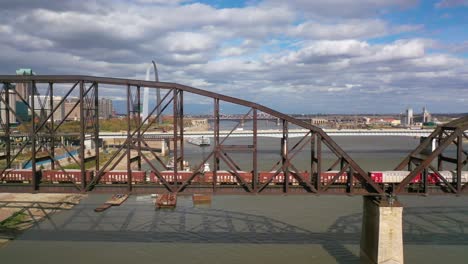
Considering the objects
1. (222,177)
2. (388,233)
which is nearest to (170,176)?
(222,177)

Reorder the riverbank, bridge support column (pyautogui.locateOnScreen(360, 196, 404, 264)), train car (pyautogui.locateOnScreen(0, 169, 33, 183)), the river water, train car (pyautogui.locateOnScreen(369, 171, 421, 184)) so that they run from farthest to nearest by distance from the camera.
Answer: the riverbank
the river water
train car (pyautogui.locateOnScreen(0, 169, 33, 183))
train car (pyautogui.locateOnScreen(369, 171, 421, 184))
bridge support column (pyautogui.locateOnScreen(360, 196, 404, 264))

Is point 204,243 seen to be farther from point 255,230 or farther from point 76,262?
point 76,262

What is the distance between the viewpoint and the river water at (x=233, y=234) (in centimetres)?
3434

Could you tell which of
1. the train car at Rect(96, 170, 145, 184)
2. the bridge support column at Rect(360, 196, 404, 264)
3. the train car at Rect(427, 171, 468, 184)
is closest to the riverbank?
the train car at Rect(96, 170, 145, 184)

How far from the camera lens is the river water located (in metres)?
34.3

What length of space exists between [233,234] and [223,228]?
2.38 meters

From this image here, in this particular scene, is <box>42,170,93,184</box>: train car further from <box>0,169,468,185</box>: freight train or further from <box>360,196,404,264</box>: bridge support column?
<box>360,196,404,264</box>: bridge support column

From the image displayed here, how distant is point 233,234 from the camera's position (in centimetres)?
4041

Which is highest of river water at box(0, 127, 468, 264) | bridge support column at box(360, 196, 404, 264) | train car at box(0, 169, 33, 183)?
train car at box(0, 169, 33, 183)

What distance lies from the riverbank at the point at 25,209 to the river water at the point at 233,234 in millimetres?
1463

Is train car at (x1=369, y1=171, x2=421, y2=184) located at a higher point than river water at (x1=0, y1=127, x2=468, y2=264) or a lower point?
higher

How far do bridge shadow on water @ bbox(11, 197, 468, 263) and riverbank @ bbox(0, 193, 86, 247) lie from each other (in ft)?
4.73

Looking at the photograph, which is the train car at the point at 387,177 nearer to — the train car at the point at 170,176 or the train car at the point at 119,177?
the train car at the point at 170,176

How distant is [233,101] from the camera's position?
2966 centimetres
